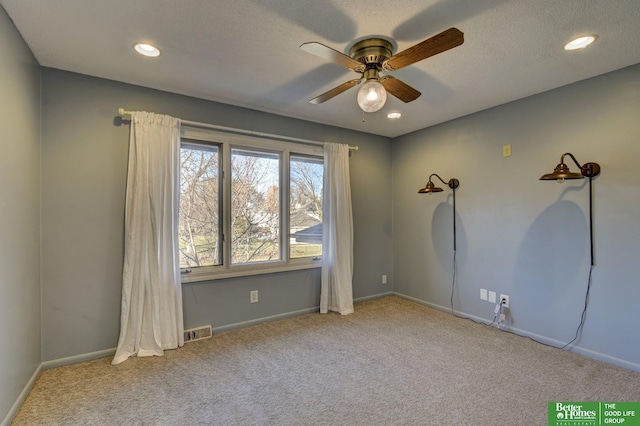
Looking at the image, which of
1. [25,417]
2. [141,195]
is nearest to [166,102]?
[141,195]

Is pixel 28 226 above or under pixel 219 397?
above

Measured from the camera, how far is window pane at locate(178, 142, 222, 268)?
3.11 meters

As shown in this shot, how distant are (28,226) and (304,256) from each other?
2.59 m

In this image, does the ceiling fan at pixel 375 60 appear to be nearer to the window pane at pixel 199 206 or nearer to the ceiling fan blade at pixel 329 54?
the ceiling fan blade at pixel 329 54

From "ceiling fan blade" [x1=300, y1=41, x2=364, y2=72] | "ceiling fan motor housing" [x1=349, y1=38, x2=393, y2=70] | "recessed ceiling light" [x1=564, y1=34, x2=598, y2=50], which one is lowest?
"ceiling fan blade" [x1=300, y1=41, x2=364, y2=72]

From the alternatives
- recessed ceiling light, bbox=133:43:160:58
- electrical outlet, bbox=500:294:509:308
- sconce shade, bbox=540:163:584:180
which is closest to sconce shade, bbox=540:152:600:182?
sconce shade, bbox=540:163:584:180

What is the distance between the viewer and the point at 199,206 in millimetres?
3180

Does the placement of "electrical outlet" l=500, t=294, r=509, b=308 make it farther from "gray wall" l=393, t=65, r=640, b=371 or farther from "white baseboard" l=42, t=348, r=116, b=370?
"white baseboard" l=42, t=348, r=116, b=370

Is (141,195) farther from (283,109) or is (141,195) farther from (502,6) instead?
(502,6)

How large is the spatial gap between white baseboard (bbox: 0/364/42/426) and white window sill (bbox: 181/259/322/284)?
1.20 meters

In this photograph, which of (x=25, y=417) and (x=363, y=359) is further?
(x=363, y=359)

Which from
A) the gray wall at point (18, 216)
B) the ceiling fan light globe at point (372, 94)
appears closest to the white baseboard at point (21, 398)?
the gray wall at point (18, 216)

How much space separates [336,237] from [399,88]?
2.10 meters

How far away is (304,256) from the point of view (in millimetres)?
3887
